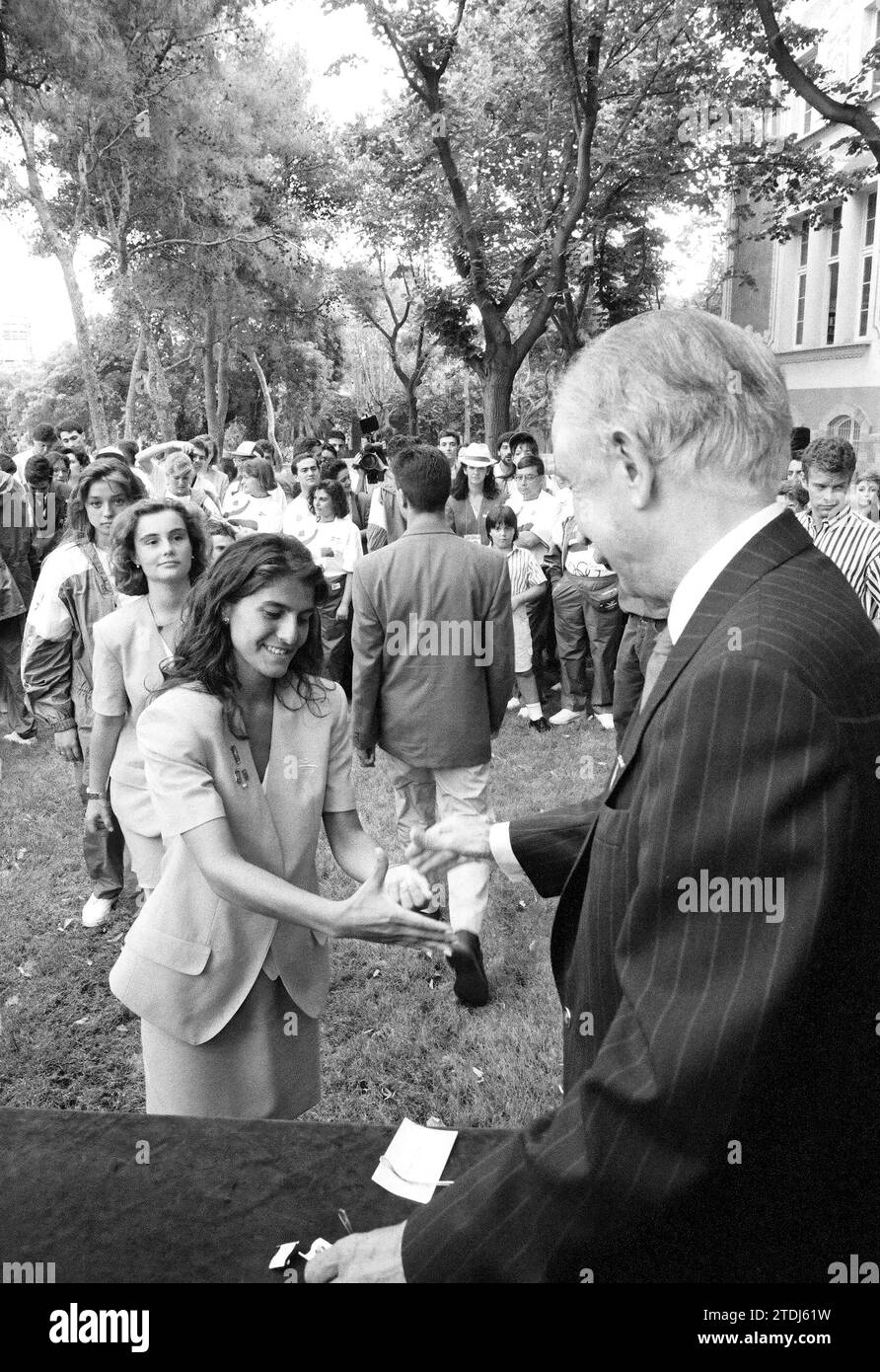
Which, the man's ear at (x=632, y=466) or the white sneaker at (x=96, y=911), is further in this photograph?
the white sneaker at (x=96, y=911)

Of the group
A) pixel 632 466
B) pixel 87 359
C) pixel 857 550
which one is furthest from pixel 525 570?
pixel 87 359

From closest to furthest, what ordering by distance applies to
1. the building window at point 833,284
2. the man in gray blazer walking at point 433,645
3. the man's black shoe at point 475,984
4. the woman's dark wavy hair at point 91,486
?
the man's black shoe at point 475,984 → the man in gray blazer walking at point 433,645 → the woman's dark wavy hair at point 91,486 → the building window at point 833,284

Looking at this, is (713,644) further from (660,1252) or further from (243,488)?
(243,488)

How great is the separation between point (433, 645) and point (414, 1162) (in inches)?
114

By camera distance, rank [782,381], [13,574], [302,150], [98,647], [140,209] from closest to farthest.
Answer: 1. [782,381]
2. [98,647]
3. [13,574]
4. [140,209]
5. [302,150]

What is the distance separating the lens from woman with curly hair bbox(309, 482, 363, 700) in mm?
7566

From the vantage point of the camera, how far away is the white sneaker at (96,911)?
4895 millimetres

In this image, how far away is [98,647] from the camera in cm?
379

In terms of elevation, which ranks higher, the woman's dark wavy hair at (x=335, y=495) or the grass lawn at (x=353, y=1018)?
the woman's dark wavy hair at (x=335, y=495)

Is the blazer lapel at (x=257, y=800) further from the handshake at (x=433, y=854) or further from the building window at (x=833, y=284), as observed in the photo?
the building window at (x=833, y=284)

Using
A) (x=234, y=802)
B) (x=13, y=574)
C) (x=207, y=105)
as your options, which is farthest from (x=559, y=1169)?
(x=207, y=105)

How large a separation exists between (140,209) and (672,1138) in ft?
77.9

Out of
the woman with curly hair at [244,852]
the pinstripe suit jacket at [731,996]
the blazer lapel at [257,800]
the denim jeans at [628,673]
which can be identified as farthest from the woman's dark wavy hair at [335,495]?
the pinstripe suit jacket at [731,996]

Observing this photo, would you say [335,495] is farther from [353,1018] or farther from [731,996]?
[731,996]
